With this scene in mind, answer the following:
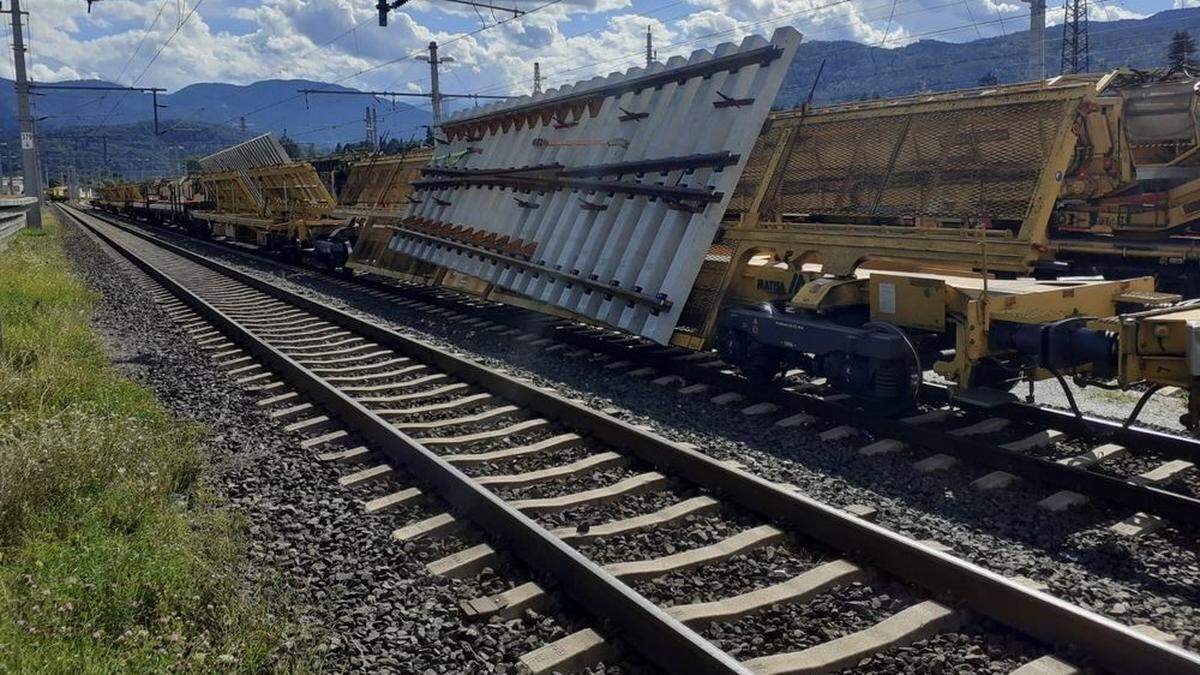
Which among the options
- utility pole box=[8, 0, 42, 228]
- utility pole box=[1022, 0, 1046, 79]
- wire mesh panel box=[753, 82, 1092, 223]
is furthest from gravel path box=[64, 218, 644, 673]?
utility pole box=[8, 0, 42, 228]

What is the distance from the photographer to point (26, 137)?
1261 inches

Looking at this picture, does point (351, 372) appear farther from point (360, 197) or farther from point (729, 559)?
point (360, 197)

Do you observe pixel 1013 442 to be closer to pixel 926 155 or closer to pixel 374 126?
pixel 926 155

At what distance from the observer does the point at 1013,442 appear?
20.8 ft

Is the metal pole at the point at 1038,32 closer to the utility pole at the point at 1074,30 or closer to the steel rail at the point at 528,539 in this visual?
the utility pole at the point at 1074,30

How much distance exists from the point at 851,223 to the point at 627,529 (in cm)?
443

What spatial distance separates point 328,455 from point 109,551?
6.55 ft

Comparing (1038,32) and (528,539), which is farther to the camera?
(1038,32)

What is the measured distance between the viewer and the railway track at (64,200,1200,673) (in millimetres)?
3584

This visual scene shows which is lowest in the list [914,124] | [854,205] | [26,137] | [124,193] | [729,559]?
[124,193]

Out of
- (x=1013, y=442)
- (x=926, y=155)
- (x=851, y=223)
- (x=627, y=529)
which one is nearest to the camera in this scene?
(x=627, y=529)

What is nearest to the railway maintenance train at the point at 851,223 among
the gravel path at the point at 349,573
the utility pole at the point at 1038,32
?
the gravel path at the point at 349,573

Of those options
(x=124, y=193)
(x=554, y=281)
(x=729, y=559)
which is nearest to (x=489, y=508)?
(x=729, y=559)

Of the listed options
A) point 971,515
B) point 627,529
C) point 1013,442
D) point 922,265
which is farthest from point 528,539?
point 922,265
